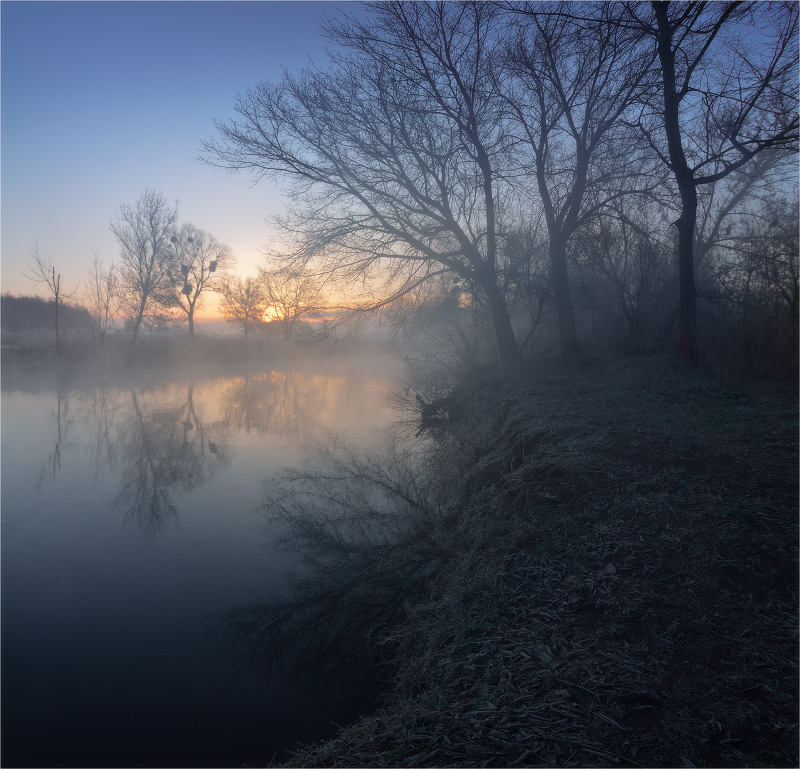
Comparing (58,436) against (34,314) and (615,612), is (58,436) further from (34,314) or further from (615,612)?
(34,314)

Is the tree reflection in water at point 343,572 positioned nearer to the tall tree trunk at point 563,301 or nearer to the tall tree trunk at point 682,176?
the tall tree trunk at point 682,176

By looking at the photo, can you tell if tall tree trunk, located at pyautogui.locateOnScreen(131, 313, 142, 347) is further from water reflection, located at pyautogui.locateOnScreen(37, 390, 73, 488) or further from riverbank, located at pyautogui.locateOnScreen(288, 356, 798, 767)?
riverbank, located at pyautogui.locateOnScreen(288, 356, 798, 767)

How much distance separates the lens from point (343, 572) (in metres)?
5.53

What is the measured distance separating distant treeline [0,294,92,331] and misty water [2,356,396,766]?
23.7 metres

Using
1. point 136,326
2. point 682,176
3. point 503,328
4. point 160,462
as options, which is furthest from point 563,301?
point 136,326

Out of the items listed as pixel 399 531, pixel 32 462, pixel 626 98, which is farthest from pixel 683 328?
pixel 32 462

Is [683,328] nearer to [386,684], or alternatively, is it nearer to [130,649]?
[386,684]

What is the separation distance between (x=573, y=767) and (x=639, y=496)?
305cm

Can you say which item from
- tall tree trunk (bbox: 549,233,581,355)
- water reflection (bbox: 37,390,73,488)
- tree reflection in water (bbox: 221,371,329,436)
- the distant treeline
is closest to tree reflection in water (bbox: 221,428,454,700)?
water reflection (bbox: 37,390,73,488)

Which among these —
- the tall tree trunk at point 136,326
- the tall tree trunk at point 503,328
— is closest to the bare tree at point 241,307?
the tall tree trunk at point 136,326

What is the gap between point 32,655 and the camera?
172 inches

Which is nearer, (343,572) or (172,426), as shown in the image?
(343,572)

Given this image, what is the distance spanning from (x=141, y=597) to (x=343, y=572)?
2.11m

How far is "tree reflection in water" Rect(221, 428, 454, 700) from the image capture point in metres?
4.25
